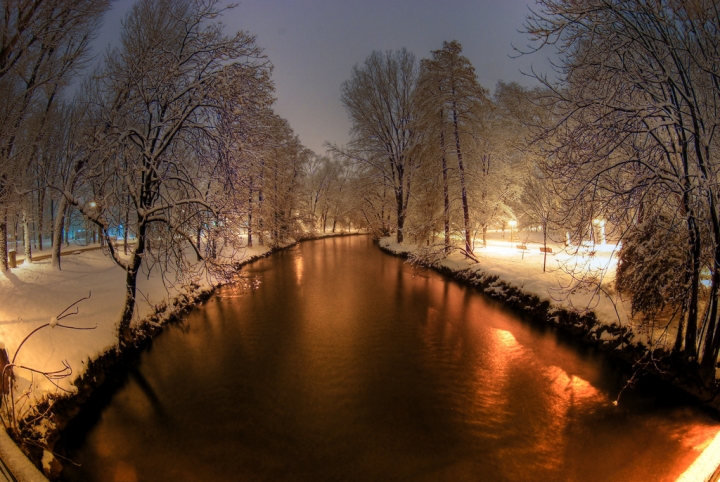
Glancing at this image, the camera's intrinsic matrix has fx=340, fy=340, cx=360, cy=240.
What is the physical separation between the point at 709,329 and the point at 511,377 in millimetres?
3492

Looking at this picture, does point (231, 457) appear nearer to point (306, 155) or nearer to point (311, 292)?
point (311, 292)

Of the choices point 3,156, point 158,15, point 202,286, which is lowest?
point 202,286

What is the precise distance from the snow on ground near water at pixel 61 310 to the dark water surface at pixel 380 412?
107 centimetres

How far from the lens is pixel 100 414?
20.5ft

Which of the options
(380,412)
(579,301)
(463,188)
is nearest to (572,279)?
(579,301)

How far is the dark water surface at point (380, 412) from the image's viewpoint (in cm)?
491

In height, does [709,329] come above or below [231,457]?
above

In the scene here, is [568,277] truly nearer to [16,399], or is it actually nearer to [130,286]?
[130,286]

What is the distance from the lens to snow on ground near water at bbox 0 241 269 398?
623 cm

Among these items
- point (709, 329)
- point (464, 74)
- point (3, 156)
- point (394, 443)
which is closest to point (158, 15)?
point (3, 156)

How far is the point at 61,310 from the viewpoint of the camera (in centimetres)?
847

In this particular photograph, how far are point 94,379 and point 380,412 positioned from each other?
229 inches

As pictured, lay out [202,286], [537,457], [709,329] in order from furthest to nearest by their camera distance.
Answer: [202,286], [709,329], [537,457]

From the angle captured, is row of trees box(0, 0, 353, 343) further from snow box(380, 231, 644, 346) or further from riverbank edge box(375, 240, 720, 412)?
riverbank edge box(375, 240, 720, 412)
